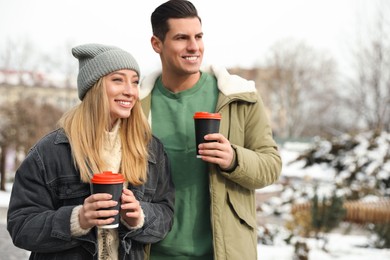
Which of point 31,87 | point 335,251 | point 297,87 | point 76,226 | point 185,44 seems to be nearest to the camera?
point 76,226

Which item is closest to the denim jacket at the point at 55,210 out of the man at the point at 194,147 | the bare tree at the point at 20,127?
the man at the point at 194,147

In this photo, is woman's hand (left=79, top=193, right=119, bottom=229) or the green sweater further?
the green sweater

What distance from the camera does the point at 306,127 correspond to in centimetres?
5550

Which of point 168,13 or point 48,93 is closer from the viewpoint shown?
point 168,13

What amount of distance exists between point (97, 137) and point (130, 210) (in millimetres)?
368

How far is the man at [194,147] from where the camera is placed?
7.89 feet

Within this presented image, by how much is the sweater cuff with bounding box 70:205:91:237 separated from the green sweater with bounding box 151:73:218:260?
1.86ft

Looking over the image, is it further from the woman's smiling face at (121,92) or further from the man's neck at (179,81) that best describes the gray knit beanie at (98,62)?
the man's neck at (179,81)

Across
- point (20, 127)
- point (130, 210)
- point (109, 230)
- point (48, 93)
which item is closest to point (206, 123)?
point (130, 210)

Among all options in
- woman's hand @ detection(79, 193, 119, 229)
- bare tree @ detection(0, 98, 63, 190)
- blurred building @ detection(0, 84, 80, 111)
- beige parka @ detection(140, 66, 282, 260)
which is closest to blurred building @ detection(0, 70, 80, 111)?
blurred building @ detection(0, 84, 80, 111)

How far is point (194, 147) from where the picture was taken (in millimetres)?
2561

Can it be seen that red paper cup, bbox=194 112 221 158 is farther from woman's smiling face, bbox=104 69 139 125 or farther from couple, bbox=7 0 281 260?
woman's smiling face, bbox=104 69 139 125

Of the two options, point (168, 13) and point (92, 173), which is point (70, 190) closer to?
point (92, 173)

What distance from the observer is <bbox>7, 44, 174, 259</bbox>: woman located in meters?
1.99
